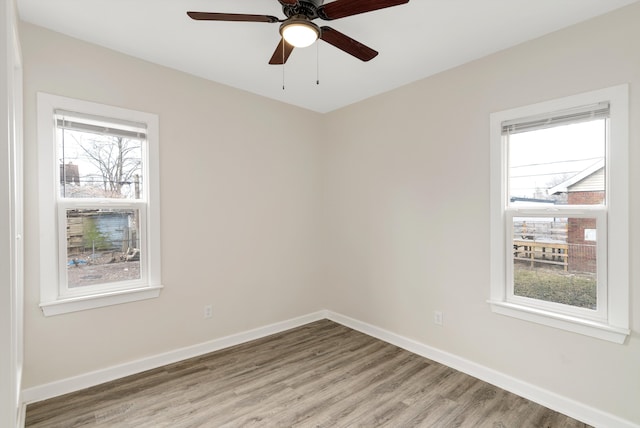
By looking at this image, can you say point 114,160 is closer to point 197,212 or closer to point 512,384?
point 197,212

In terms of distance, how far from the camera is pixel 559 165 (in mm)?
2309

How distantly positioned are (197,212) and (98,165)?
869 millimetres

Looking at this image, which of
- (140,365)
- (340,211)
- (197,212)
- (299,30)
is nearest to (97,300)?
(140,365)

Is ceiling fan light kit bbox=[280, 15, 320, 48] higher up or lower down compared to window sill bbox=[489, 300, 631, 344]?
higher up

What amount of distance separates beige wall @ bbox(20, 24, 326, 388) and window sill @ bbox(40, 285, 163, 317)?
57mm

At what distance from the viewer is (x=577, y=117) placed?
2.16 meters

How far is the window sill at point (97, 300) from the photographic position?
2.29 m

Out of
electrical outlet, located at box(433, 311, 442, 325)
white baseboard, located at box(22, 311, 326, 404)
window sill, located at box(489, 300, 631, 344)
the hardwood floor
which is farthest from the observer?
electrical outlet, located at box(433, 311, 442, 325)

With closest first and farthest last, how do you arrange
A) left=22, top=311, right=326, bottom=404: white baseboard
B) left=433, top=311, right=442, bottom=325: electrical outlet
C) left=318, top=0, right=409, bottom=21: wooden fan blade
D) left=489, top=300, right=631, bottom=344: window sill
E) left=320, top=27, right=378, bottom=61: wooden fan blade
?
1. left=318, top=0, right=409, bottom=21: wooden fan blade
2. left=320, top=27, right=378, bottom=61: wooden fan blade
3. left=489, top=300, right=631, bottom=344: window sill
4. left=22, top=311, right=326, bottom=404: white baseboard
5. left=433, top=311, right=442, bottom=325: electrical outlet

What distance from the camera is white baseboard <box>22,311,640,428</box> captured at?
2.12 metres

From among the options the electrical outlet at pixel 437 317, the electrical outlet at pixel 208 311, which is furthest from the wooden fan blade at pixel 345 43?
the electrical outlet at pixel 208 311

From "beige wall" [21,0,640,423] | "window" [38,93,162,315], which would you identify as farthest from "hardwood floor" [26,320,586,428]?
"window" [38,93,162,315]

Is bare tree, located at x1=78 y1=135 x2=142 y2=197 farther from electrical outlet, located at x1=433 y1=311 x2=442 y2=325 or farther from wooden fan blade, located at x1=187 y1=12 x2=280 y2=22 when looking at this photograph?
electrical outlet, located at x1=433 y1=311 x2=442 y2=325

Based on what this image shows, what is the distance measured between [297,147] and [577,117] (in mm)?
2662
